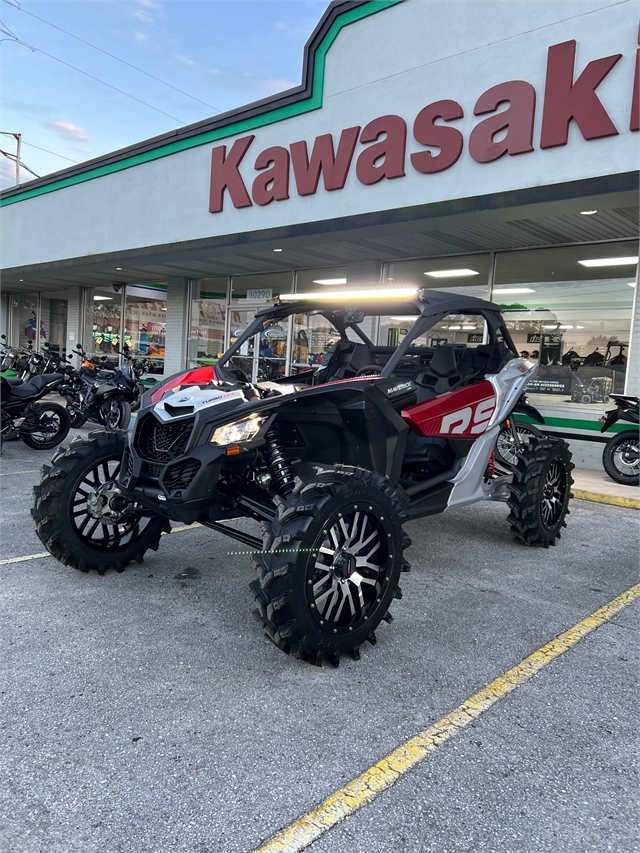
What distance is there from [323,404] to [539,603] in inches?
76.7

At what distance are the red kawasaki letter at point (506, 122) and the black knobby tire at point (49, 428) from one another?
653 cm

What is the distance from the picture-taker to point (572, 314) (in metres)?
9.82

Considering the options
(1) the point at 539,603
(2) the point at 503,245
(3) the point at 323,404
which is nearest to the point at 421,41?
(2) the point at 503,245

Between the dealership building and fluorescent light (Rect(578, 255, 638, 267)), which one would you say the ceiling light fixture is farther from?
fluorescent light (Rect(578, 255, 638, 267))

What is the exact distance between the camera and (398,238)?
9.41 m

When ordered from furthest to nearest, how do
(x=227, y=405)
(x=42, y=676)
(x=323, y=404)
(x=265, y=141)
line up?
(x=265, y=141) < (x=323, y=404) < (x=227, y=405) < (x=42, y=676)

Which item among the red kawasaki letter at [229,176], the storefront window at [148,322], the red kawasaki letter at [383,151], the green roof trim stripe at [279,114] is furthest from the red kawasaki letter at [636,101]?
the storefront window at [148,322]

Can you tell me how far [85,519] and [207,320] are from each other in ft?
38.9

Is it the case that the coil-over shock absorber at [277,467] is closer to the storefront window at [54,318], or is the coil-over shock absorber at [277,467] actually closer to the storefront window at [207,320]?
the storefront window at [207,320]

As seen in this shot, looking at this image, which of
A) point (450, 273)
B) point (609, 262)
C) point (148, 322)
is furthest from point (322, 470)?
point (148, 322)

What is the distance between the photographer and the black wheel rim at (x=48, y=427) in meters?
8.76

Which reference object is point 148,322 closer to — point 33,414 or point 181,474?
point 33,414

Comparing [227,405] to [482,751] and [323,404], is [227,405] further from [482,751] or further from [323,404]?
[482,751]

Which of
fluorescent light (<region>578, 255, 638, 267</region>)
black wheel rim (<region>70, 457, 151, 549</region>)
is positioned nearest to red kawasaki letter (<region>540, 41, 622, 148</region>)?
fluorescent light (<region>578, 255, 638, 267</region>)
